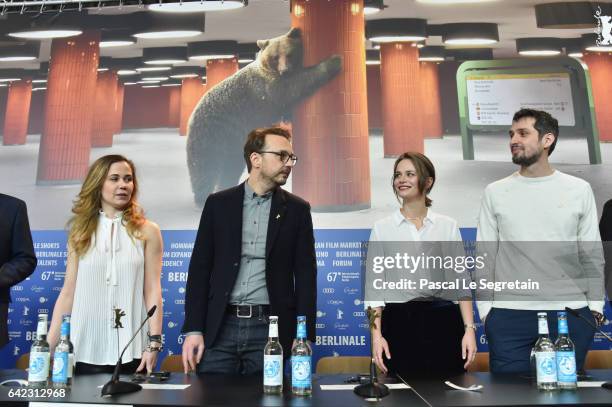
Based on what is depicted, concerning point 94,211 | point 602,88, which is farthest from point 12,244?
point 602,88

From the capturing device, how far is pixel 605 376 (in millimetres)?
2223

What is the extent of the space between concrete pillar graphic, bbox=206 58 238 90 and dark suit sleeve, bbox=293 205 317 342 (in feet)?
5.68

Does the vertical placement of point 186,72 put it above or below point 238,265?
above

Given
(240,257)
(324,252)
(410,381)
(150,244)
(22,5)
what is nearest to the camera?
(410,381)

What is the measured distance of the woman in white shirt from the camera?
263 centimetres

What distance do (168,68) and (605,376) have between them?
3.14 metres

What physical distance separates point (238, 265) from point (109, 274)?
22.5 inches

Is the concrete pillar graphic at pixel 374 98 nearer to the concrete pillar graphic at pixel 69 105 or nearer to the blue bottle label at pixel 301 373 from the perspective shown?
the concrete pillar graphic at pixel 69 105

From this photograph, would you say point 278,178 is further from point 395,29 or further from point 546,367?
point 395,29

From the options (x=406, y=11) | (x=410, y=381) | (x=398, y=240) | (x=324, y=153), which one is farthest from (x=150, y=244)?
(x=406, y=11)

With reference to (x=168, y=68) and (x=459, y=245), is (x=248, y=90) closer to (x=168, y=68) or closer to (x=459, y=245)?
(x=168, y=68)

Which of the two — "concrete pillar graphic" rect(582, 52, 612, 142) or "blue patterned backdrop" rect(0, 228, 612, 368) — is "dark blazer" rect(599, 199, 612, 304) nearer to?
"blue patterned backdrop" rect(0, 228, 612, 368)

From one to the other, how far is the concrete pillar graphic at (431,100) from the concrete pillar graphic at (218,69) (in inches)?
46.9

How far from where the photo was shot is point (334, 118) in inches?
154
